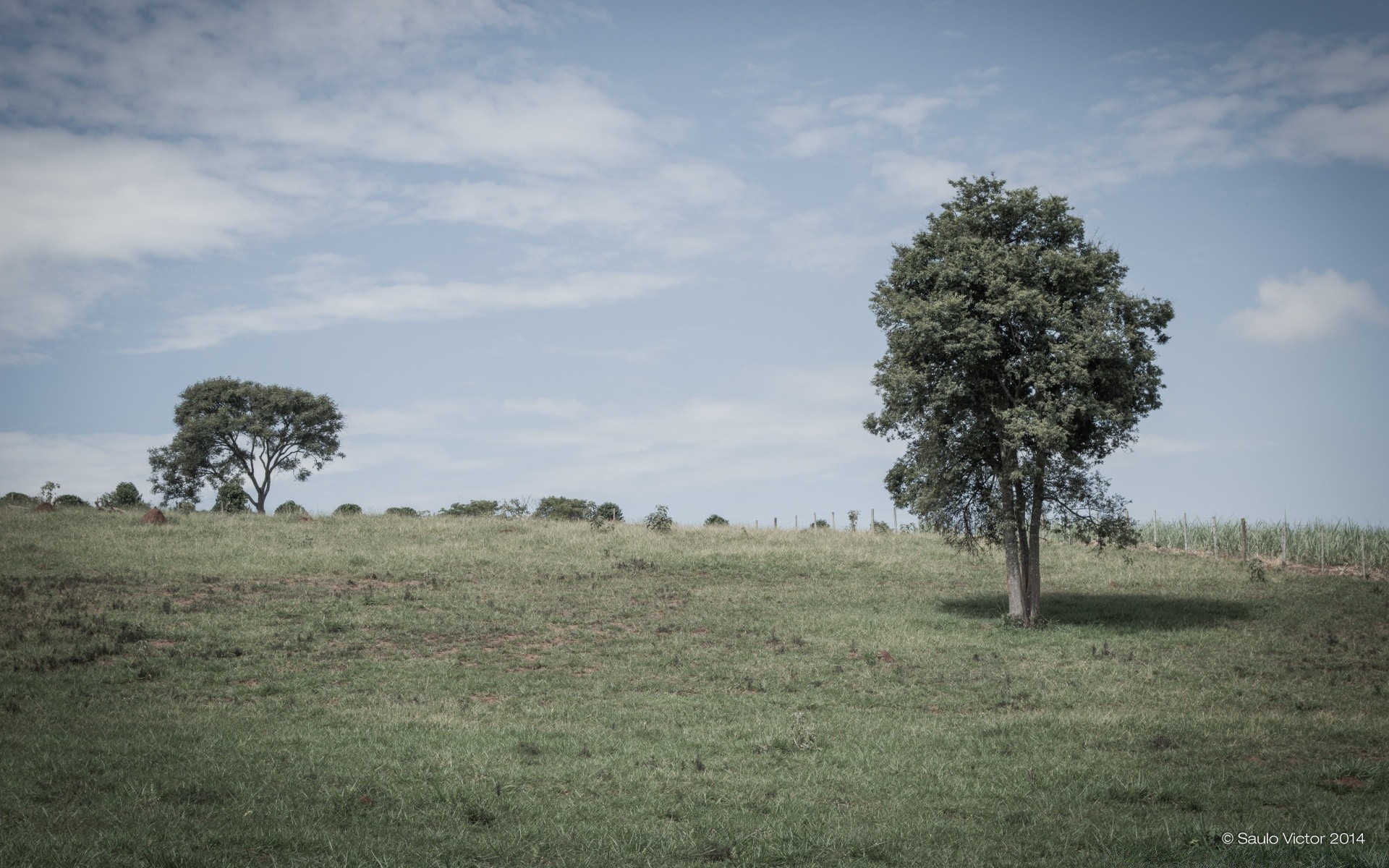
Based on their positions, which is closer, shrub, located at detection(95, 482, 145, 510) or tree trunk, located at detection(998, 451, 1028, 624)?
tree trunk, located at detection(998, 451, 1028, 624)

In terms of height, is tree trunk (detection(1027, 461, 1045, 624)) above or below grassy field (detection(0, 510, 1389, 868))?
above

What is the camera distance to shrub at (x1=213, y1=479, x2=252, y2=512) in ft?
194

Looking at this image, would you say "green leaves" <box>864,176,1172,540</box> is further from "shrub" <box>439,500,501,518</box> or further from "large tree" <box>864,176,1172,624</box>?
"shrub" <box>439,500,501,518</box>

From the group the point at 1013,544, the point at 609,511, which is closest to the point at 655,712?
the point at 1013,544

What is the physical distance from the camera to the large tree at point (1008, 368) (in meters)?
31.3

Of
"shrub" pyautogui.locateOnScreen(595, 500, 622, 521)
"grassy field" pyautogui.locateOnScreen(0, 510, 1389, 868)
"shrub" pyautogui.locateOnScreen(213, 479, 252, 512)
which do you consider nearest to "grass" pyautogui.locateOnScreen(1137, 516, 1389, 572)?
"grassy field" pyautogui.locateOnScreen(0, 510, 1389, 868)

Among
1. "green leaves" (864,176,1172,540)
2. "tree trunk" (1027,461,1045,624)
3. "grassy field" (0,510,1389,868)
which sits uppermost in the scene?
"green leaves" (864,176,1172,540)
